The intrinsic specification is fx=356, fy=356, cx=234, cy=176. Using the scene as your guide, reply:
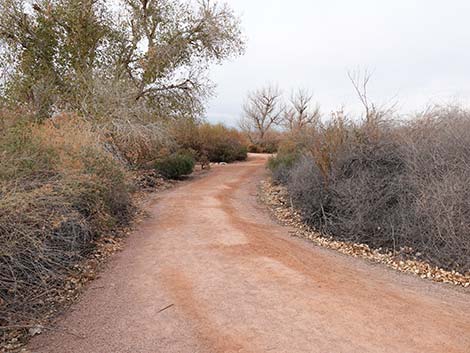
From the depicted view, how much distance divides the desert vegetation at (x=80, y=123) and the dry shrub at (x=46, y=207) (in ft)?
0.08

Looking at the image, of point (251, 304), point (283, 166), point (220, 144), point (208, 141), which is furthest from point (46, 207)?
point (220, 144)

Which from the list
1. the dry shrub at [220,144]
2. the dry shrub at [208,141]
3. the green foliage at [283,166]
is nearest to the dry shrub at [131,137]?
the dry shrub at [208,141]

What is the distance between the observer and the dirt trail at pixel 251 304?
3.72 meters

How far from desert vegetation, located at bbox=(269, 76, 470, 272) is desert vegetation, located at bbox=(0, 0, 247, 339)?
5.12m

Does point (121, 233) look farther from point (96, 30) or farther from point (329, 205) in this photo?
point (96, 30)

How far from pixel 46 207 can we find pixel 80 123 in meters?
5.10

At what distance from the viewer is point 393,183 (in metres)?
7.99

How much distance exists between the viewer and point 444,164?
728cm

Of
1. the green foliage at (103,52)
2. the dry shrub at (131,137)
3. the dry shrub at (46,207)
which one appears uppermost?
the green foliage at (103,52)

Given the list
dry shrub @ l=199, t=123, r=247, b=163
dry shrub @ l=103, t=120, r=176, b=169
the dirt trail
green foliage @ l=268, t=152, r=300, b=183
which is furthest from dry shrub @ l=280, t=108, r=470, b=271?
dry shrub @ l=199, t=123, r=247, b=163

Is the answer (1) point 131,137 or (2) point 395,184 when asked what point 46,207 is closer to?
(1) point 131,137

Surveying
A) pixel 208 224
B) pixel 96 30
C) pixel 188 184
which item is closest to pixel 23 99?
pixel 96 30

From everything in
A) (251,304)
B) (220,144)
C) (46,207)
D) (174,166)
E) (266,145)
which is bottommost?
(251,304)

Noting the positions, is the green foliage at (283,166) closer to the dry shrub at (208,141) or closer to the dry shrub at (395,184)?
the dry shrub at (395,184)
